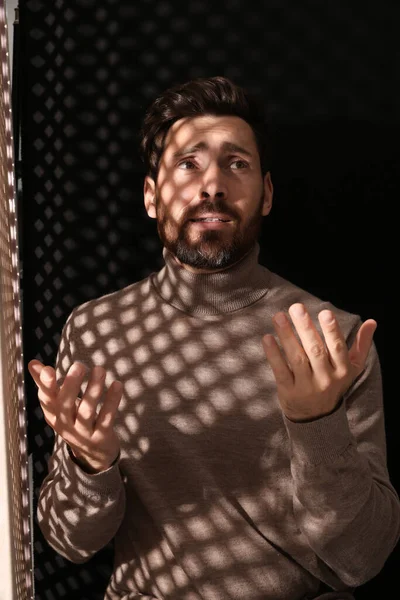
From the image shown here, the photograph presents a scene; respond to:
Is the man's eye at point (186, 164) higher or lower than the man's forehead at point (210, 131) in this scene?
lower

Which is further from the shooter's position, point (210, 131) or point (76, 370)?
point (210, 131)

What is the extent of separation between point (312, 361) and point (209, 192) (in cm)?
36

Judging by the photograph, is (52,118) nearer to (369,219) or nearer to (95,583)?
(369,219)

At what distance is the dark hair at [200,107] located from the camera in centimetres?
102

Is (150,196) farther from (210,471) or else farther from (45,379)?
(45,379)

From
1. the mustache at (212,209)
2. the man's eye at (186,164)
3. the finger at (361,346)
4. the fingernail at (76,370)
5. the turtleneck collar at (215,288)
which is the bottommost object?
the turtleneck collar at (215,288)

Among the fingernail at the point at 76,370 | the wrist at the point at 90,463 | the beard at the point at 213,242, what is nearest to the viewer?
the fingernail at the point at 76,370

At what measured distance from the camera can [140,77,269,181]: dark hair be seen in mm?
1024

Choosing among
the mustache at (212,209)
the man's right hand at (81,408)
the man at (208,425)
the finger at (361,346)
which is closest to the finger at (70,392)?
the man's right hand at (81,408)

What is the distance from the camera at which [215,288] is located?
1.01 m

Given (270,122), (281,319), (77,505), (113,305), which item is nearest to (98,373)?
(281,319)

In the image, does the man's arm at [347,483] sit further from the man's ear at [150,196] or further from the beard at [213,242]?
the man's ear at [150,196]

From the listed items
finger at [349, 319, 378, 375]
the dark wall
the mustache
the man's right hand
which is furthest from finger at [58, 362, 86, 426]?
the dark wall

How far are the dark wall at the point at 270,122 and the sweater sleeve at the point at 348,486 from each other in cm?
27
